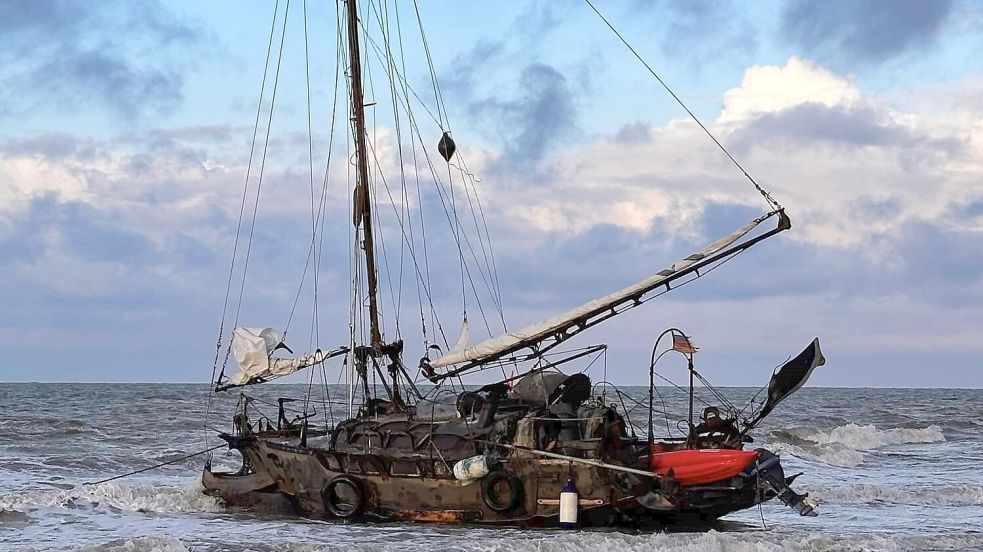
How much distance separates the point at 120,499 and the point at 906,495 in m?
21.0

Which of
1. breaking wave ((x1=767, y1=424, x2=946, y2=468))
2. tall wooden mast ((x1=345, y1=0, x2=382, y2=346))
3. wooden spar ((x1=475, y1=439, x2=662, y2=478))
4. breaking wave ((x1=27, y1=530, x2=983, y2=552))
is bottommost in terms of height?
breaking wave ((x1=27, y1=530, x2=983, y2=552))

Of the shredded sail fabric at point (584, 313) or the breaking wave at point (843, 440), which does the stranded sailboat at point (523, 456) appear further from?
the breaking wave at point (843, 440)

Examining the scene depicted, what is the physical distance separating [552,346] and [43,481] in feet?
57.6

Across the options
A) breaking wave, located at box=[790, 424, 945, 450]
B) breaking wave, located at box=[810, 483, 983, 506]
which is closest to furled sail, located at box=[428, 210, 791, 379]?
breaking wave, located at box=[810, 483, 983, 506]

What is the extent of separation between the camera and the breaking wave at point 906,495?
103 ft

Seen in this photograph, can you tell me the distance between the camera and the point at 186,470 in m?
39.0

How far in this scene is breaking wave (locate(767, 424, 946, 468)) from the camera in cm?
4888

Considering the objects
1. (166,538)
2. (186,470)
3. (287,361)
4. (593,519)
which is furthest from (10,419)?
(593,519)

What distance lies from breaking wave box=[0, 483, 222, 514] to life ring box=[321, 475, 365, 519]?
4.46m

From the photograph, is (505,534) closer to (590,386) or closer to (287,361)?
(590,386)

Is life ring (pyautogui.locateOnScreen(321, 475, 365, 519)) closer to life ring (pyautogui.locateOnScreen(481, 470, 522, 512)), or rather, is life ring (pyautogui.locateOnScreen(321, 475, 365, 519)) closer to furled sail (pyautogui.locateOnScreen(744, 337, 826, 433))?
life ring (pyautogui.locateOnScreen(481, 470, 522, 512))

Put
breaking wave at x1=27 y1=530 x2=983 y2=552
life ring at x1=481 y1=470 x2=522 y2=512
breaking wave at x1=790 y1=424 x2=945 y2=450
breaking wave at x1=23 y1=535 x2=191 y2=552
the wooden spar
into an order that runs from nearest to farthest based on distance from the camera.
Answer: breaking wave at x1=27 y1=530 x2=983 y2=552 → breaking wave at x1=23 y1=535 x2=191 y2=552 → the wooden spar → life ring at x1=481 y1=470 x2=522 y2=512 → breaking wave at x1=790 y1=424 x2=945 y2=450

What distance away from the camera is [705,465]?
78.2 feet

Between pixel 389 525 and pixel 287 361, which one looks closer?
pixel 389 525
